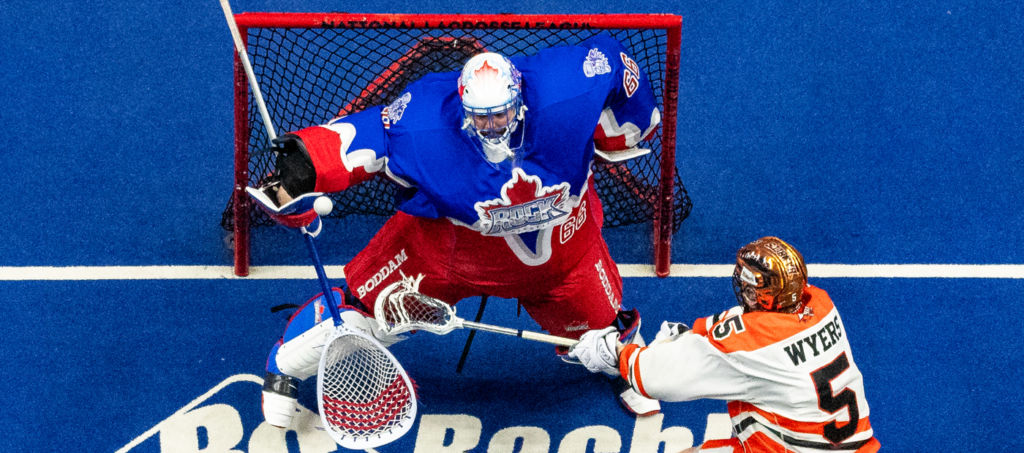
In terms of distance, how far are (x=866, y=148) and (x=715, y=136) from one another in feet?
2.52

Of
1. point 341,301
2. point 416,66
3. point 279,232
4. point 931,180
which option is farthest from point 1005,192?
point 279,232

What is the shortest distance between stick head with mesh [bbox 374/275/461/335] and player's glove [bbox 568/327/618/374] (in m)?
0.49

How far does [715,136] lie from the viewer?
4.63 metres

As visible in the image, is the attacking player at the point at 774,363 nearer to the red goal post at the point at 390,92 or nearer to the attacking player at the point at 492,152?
the attacking player at the point at 492,152

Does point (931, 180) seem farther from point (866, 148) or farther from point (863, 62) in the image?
point (863, 62)

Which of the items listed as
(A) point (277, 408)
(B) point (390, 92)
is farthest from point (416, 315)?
A: (B) point (390, 92)

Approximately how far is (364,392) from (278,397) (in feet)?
1.71

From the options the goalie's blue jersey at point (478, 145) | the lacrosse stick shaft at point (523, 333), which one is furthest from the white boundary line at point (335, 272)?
the goalie's blue jersey at point (478, 145)

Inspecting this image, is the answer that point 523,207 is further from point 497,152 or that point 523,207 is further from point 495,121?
point 495,121

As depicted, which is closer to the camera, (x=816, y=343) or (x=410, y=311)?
(x=816, y=343)

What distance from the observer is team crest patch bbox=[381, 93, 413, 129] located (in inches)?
119

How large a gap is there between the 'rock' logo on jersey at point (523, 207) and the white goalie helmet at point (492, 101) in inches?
4.8

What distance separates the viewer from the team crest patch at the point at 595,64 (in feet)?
10.1

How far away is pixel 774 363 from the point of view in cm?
286
